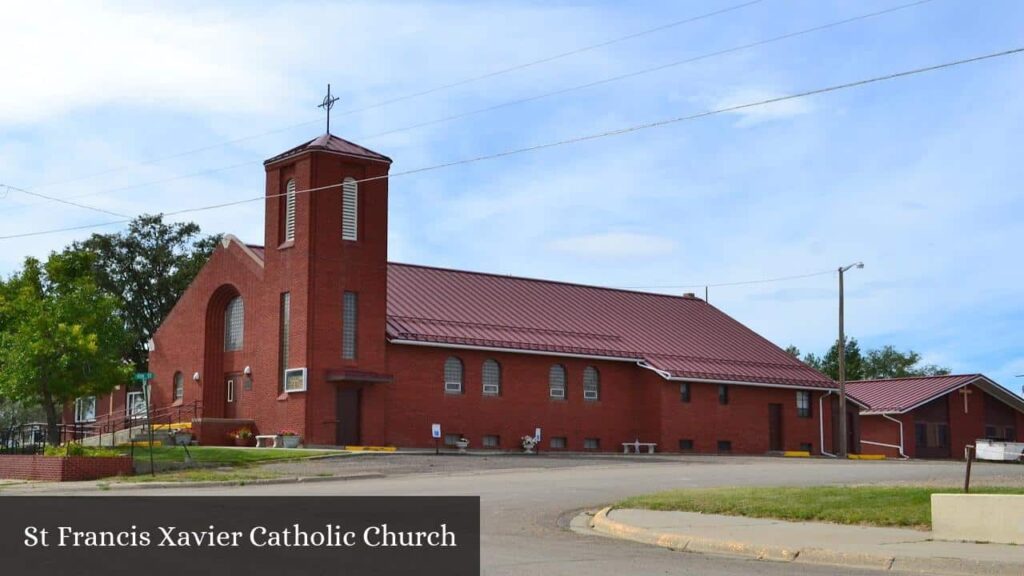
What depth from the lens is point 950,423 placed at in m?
61.7

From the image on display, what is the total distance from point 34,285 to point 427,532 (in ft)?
109

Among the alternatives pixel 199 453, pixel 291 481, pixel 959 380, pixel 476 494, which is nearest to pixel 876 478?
pixel 476 494

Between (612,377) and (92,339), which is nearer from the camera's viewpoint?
(92,339)

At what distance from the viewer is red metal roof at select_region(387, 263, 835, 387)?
4750 cm

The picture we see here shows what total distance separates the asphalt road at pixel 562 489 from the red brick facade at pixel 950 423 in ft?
80.1

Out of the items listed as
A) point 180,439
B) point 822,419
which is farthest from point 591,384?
point 180,439

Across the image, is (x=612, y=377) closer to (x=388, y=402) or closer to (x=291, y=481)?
(x=388, y=402)

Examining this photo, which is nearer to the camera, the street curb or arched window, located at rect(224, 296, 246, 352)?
the street curb

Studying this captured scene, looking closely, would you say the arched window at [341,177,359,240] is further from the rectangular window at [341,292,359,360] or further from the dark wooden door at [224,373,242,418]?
the dark wooden door at [224,373,242,418]

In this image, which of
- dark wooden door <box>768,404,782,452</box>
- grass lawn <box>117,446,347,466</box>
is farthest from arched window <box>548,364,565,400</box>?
grass lawn <box>117,446,347,466</box>

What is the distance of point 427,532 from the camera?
52.2 feet

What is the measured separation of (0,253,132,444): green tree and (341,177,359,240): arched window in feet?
29.1

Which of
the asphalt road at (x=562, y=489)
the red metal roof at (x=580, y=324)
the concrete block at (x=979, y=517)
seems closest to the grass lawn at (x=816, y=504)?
the concrete block at (x=979, y=517)

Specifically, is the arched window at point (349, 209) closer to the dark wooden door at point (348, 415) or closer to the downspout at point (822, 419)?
the dark wooden door at point (348, 415)
